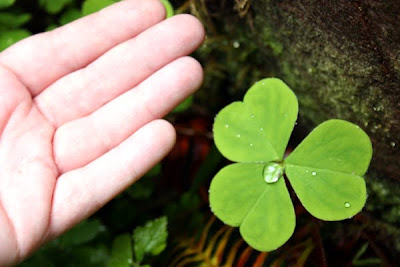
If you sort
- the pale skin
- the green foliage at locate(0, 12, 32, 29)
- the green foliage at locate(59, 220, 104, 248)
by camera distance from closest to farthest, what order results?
the pale skin
the green foliage at locate(59, 220, 104, 248)
the green foliage at locate(0, 12, 32, 29)

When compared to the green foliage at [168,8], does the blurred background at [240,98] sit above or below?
below

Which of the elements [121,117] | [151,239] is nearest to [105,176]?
[121,117]

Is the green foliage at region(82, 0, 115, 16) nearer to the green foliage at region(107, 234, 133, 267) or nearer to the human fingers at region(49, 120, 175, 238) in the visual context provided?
the human fingers at region(49, 120, 175, 238)

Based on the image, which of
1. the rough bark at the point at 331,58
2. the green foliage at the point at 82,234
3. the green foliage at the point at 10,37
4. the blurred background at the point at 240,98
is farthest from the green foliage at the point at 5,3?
the green foliage at the point at 82,234

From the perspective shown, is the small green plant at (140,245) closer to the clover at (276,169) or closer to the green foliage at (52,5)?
the clover at (276,169)

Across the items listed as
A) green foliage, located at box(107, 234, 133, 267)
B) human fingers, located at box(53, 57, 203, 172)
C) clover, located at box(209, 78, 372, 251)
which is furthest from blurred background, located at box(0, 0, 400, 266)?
human fingers, located at box(53, 57, 203, 172)

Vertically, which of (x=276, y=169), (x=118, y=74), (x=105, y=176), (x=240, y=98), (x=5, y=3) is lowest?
(x=240, y=98)

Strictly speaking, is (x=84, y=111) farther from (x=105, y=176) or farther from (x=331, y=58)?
A: (x=331, y=58)
